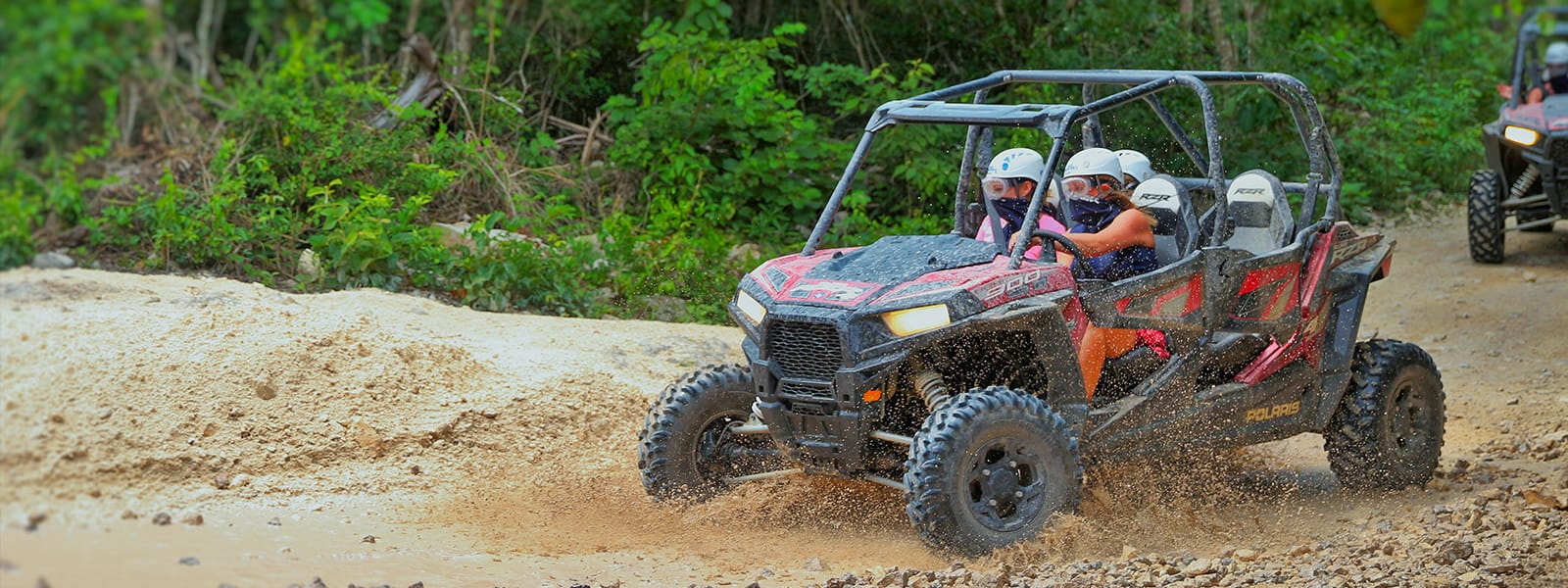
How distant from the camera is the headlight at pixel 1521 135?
460 inches

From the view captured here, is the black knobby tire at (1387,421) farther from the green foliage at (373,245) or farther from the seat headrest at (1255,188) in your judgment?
the green foliage at (373,245)

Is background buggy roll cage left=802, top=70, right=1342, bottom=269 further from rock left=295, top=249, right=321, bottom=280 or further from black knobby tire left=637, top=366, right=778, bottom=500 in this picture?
rock left=295, top=249, right=321, bottom=280

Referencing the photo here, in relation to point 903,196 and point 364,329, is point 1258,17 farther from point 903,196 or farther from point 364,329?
point 364,329

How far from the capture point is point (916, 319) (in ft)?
18.1

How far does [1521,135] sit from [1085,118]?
21.5ft

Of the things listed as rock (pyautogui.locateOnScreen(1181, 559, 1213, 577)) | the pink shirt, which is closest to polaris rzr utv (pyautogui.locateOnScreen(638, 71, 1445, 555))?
the pink shirt

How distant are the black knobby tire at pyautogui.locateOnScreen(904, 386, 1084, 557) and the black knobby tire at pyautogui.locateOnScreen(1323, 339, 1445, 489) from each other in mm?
1935

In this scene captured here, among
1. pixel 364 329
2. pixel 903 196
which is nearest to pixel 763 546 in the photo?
pixel 364 329

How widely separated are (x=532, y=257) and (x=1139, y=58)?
248 inches

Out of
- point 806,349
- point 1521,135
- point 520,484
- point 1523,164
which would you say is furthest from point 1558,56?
point 520,484

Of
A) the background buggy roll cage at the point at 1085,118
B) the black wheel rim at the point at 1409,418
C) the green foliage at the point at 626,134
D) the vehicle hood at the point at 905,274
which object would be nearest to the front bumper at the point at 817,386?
the vehicle hood at the point at 905,274

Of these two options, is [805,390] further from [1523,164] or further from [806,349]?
[1523,164]

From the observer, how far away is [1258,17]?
622 inches

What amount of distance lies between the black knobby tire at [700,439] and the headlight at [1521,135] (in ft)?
25.3
